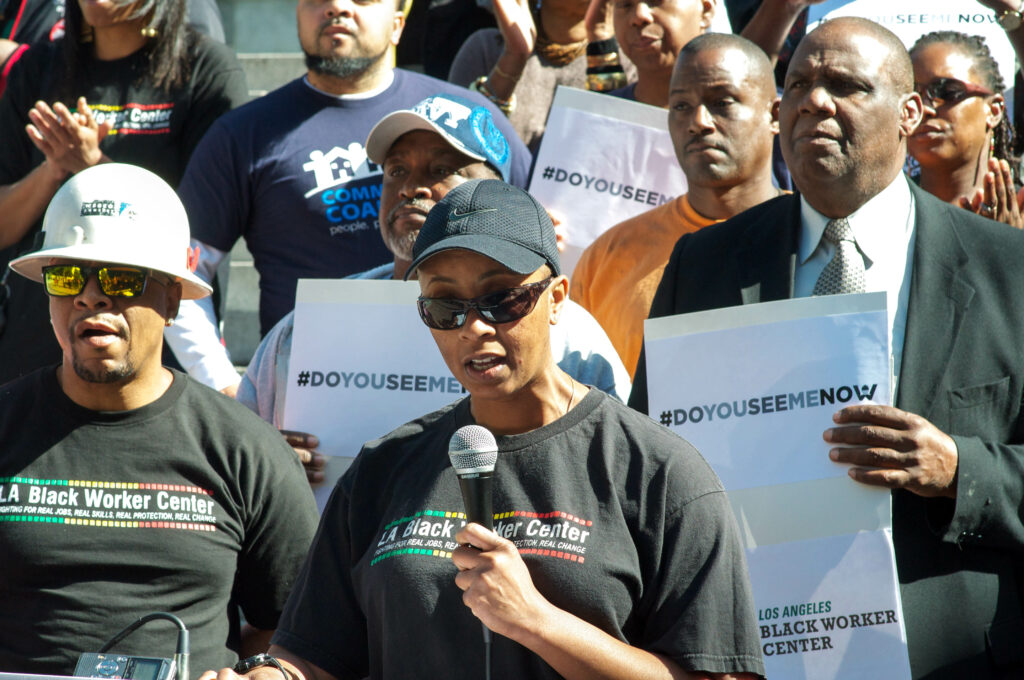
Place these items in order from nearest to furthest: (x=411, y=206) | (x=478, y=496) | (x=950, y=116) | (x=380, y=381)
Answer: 1. (x=478, y=496)
2. (x=380, y=381)
3. (x=411, y=206)
4. (x=950, y=116)

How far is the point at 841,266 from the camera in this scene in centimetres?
374

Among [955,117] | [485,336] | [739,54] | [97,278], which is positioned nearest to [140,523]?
[97,278]

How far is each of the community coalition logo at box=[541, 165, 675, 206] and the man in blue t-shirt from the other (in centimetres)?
17

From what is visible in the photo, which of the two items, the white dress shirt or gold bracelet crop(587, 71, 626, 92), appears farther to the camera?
gold bracelet crop(587, 71, 626, 92)

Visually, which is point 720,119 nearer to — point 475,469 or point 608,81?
point 608,81

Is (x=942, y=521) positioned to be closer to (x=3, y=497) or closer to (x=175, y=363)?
(x=3, y=497)

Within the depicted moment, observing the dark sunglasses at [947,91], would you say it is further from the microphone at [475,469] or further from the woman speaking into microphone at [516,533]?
the microphone at [475,469]

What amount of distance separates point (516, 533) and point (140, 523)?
1.41 m

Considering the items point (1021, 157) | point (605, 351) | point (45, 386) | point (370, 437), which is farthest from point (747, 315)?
point (1021, 157)

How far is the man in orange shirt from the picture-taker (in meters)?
4.61

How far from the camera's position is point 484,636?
265cm

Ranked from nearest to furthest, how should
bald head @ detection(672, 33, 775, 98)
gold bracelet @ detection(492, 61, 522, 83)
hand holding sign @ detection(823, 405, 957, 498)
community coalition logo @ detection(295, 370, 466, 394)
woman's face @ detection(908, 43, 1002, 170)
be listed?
hand holding sign @ detection(823, 405, 957, 498) → community coalition logo @ detection(295, 370, 466, 394) → bald head @ detection(672, 33, 775, 98) → woman's face @ detection(908, 43, 1002, 170) → gold bracelet @ detection(492, 61, 522, 83)

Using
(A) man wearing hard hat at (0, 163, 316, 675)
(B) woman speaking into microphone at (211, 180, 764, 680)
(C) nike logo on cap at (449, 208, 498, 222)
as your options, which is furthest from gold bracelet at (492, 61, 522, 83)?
(C) nike logo on cap at (449, 208, 498, 222)

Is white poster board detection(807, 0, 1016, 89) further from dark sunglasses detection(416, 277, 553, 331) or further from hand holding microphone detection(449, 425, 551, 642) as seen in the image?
hand holding microphone detection(449, 425, 551, 642)
